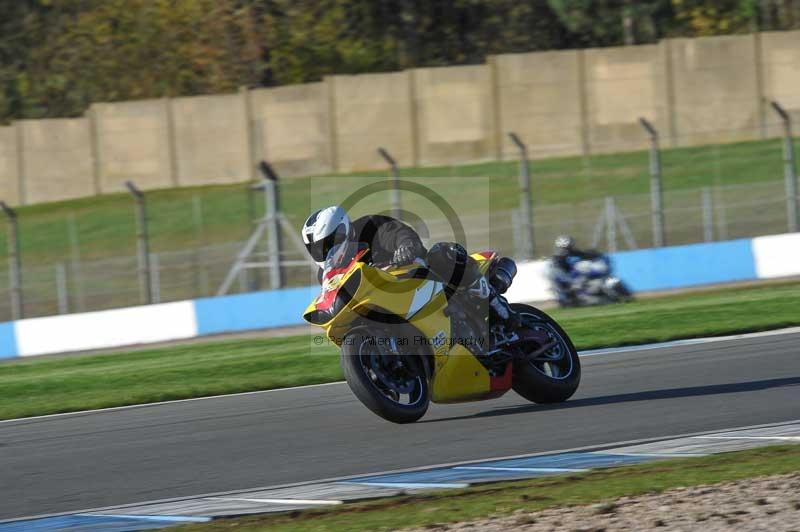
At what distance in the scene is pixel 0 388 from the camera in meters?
14.2

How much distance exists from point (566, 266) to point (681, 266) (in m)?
3.49

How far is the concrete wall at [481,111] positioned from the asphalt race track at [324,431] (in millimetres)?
24415

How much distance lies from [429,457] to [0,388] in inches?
299

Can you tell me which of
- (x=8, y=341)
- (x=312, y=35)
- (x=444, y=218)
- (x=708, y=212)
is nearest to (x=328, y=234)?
(x=8, y=341)

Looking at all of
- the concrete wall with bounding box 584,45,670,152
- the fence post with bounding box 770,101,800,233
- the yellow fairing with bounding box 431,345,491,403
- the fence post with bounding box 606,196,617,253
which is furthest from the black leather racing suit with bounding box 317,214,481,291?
the concrete wall with bounding box 584,45,670,152

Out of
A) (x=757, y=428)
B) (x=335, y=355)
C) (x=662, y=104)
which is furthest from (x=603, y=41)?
(x=757, y=428)

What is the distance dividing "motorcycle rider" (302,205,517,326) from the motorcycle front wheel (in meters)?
0.52

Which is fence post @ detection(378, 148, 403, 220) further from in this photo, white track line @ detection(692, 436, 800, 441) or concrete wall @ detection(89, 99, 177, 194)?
concrete wall @ detection(89, 99, 177, 194)

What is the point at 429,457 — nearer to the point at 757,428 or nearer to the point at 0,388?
the point at 757,428

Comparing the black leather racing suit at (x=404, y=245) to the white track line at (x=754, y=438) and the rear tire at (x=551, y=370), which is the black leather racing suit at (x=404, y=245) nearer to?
the rear tire at (x=551, y=370)

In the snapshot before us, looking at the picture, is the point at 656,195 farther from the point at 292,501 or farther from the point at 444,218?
the point at 292,501

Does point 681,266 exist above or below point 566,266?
below

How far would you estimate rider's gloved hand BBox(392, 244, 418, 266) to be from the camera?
8.73m

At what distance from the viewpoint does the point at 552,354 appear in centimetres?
962
